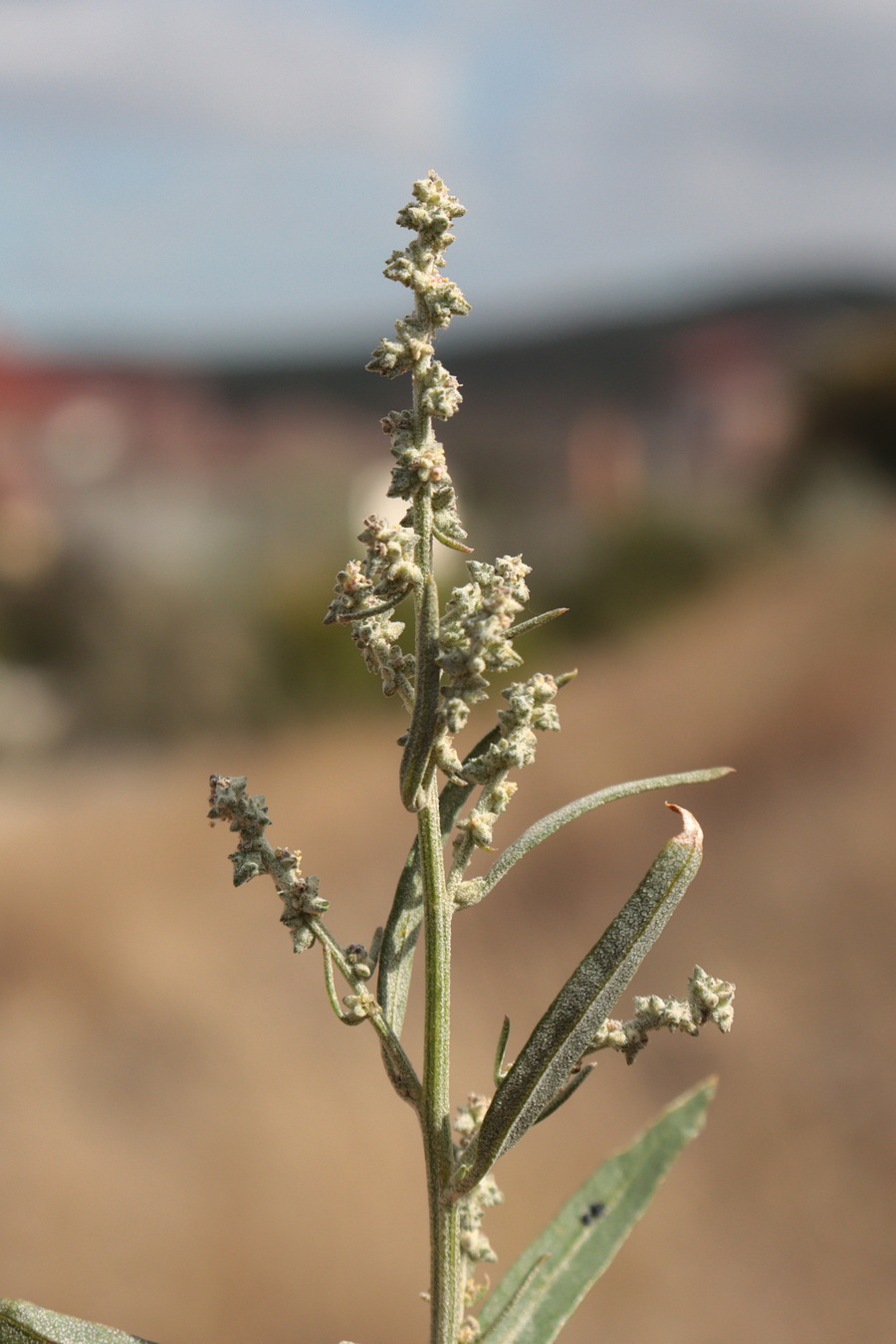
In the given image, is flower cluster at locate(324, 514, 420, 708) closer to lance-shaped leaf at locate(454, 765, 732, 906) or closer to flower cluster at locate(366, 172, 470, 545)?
flower cluster at locate(366, 172, 470, 545)

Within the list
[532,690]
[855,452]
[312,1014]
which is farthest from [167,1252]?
[855,452]

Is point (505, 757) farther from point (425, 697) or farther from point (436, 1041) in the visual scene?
point (436, 1041)

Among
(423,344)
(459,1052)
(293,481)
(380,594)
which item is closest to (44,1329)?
(380,594)

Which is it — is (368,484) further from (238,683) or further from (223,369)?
(238,683)

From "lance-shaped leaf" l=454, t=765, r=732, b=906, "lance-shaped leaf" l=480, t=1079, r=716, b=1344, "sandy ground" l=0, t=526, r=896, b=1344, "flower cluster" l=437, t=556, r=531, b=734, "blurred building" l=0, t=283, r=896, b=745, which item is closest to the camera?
"flower cluster" l=437, t=556, r=531, b=734

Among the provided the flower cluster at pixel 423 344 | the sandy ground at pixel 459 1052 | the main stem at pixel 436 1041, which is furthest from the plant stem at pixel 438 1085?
the sandy ground at pixel 459 1052

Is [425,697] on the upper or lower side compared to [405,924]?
upper

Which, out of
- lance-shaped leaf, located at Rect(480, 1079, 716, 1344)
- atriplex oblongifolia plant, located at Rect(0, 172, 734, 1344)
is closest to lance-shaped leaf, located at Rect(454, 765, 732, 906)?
atriplex oblongifolia plant, located at Rect(0, 172, 734, 1344)

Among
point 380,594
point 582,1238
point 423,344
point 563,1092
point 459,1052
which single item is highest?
point 423,344
